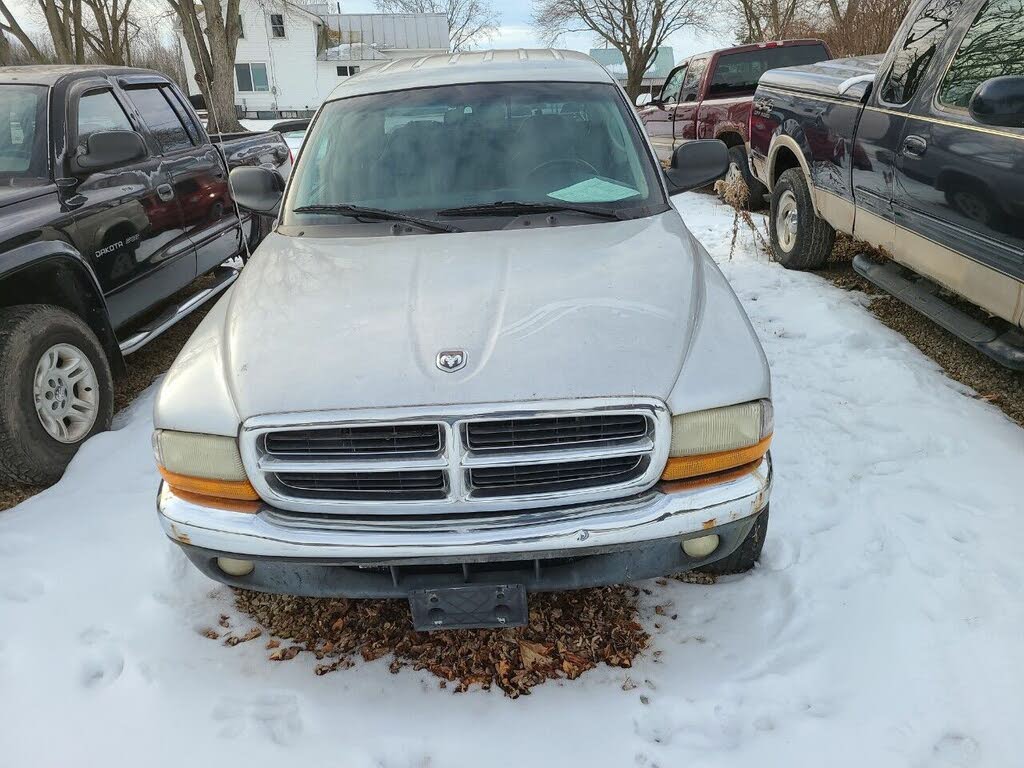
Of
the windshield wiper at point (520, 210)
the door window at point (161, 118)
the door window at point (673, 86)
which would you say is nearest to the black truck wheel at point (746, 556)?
the windshield wiper at point (520, 210)

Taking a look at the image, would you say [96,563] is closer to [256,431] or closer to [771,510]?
[256,431]

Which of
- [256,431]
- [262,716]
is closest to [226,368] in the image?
[256,431]

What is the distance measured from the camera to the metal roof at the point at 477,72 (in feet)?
12.0

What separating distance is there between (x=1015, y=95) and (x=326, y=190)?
297 cm

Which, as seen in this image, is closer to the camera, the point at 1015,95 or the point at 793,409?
the point at 1015,95

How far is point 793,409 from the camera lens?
405 centimetres

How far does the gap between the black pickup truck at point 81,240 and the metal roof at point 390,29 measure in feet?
144

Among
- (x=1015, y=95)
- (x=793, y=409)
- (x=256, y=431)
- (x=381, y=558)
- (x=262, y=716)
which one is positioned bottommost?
(x=262, y=716)

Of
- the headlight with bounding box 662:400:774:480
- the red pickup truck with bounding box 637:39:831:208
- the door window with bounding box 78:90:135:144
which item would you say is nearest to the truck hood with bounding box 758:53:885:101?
the red pickup truck with bounding box 637:39:831:208

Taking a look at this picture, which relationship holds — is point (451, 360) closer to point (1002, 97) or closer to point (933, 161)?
point (1002, 97)

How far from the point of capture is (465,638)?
2662mm

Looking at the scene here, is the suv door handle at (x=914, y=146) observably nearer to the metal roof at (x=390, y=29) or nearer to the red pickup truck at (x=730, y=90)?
the red pickup truck at (x=730, y=90)

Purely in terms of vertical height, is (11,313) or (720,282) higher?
(720,282)

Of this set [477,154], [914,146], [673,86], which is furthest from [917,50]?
[673,86]
